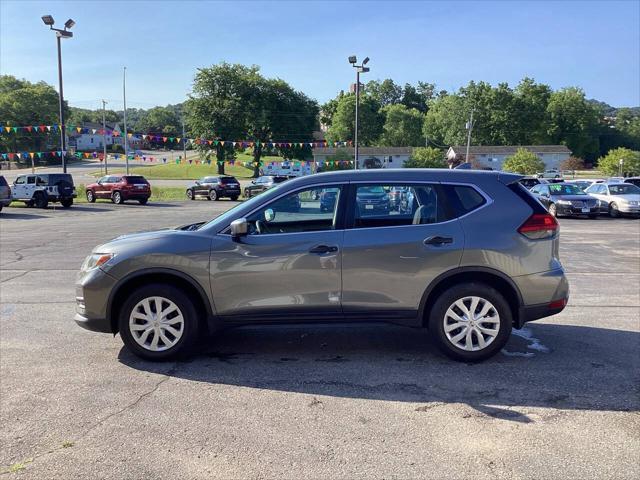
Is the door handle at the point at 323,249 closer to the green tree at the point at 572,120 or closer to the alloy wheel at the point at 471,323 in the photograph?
the alloy wheel at the point at 471,323

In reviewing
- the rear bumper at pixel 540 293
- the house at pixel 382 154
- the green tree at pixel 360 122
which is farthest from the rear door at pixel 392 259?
the green tree at pixel 360 122

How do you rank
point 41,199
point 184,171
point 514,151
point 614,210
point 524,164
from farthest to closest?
1. point 514,151
2. point 184,171
3. point 524,164
4. point 41,199
5. point 614,210

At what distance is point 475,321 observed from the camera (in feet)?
16.4

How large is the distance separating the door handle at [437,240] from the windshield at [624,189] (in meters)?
23.2

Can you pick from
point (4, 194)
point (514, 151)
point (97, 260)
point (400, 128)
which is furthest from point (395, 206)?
point (400, 128)

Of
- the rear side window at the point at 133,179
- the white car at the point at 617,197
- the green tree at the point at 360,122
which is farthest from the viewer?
the green tree at the point at 360,122

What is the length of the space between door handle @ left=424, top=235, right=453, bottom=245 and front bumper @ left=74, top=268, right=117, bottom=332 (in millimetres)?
2922

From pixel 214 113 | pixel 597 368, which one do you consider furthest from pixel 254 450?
pixel 214 113

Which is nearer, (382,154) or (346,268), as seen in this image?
(346,268)

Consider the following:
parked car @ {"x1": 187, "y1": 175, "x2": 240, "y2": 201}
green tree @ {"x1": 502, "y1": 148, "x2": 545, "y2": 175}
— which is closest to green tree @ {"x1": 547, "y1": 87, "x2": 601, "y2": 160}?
green tree @ {"x1": 502, "y1": 148, "x2": 545, "y2": 175}

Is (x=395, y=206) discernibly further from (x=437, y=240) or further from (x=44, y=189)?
(x=44, y=189)

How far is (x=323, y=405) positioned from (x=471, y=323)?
1.69 m

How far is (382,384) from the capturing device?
4.57 m

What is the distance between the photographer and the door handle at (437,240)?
4918 millimetres
